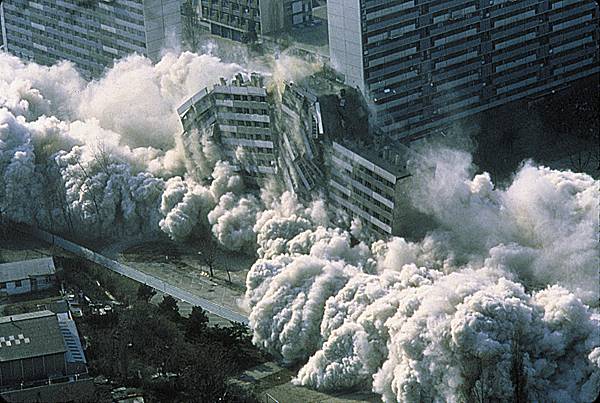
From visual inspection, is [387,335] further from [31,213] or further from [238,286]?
[31,213]

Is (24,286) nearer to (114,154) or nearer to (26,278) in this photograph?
(26,278)

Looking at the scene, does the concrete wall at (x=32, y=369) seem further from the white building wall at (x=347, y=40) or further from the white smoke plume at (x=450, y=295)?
the white building wall at (x=347, y=40)

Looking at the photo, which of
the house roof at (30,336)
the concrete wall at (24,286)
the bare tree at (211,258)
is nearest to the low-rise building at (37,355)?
the house roof at (30,336)

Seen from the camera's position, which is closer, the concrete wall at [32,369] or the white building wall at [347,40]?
the concrete wall at [32,369]

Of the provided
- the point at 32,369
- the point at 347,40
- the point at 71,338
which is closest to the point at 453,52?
the point at 347,40

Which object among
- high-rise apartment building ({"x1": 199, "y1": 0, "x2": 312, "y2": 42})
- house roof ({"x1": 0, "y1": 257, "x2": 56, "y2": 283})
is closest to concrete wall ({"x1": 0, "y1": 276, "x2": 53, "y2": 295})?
house roof ({"x1": 0, "y1": 257, "x2": 56, "y2": 283})
